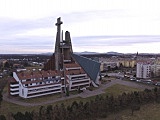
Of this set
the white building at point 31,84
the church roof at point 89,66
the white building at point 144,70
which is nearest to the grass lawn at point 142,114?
the white building at point 31,84

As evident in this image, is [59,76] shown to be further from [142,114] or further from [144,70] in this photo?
[144,70]

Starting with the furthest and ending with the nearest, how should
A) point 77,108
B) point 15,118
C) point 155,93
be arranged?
point 155,93, point 77,108, point 15,118

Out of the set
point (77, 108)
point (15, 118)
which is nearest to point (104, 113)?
point (77, 108)

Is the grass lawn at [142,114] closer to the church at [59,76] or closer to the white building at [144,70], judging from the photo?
the church at [59,76]

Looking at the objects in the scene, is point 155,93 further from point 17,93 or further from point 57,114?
point 17,93

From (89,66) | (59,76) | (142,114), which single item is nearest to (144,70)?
(89,66)

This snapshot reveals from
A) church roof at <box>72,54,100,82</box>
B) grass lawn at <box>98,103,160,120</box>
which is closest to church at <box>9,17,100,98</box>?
church roof at <box>72,54,100,82</box>
